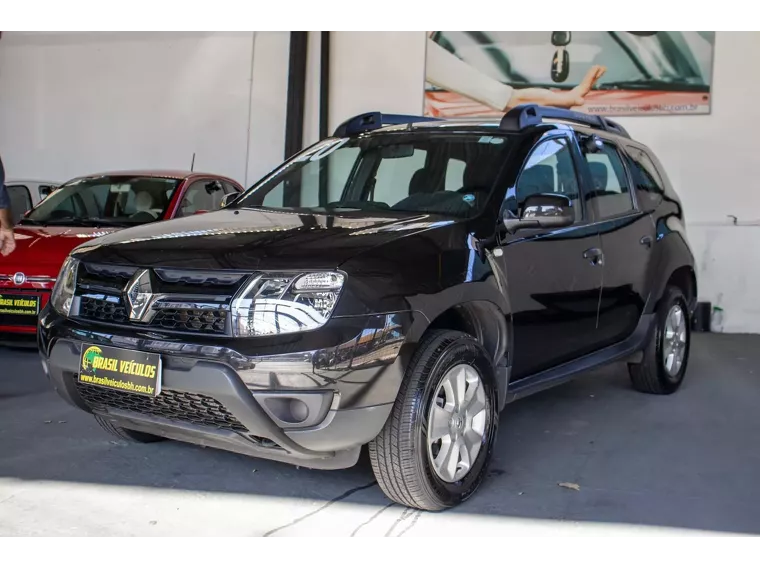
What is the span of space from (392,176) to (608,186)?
4.30 feet

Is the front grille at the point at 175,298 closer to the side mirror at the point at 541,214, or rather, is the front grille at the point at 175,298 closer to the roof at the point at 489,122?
the side mirror at the point at 541,214

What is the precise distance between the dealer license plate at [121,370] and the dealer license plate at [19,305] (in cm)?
294

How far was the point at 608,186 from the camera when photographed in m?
4.57

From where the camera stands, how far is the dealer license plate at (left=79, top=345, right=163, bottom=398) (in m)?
2.87

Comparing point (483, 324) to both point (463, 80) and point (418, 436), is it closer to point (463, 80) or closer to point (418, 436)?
point (418, 436)

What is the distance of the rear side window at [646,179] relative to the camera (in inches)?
194

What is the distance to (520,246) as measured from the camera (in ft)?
11.9

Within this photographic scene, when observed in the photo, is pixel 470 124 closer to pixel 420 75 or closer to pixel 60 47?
pixel 420 75

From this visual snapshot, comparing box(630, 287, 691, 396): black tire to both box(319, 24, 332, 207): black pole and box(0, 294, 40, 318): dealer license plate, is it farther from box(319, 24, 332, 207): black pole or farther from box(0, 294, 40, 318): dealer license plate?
box(319, 24, 332, 207): black pole

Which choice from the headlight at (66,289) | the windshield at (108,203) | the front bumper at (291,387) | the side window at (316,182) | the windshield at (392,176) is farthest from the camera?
the windshield at (108,203)

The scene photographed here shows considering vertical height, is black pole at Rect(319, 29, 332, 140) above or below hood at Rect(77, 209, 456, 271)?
above

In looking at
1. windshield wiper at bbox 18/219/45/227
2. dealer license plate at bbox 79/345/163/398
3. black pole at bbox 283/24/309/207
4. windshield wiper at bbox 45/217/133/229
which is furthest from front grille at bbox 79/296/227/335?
black pole at bbox 283/24/309/207

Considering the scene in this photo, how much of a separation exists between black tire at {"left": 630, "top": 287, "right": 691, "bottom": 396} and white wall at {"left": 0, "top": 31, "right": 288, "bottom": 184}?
18.1 feet

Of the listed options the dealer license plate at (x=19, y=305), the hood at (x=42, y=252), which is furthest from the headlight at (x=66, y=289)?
the dealer license plate at (x=19, y=305)
